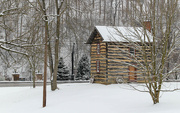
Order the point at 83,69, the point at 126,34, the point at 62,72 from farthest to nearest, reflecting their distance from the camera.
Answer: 1. the point at 83,69
2. the point at 62,72
3. the point at 126,34

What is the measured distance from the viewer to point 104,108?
579 inches

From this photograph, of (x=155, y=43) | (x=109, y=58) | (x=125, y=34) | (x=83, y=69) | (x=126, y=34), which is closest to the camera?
(x=155, y=43)

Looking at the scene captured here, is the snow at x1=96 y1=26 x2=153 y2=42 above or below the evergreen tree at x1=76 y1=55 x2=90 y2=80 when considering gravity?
above

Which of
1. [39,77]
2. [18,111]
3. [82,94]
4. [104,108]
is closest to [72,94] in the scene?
[82,94]

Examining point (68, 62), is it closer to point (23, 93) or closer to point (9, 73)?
point (9, 73)

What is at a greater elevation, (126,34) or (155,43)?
(126,34)

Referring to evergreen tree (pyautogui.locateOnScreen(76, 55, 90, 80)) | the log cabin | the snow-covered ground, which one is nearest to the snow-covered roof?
the log cabin

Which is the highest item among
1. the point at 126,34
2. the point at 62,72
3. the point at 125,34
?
the point at 126,34

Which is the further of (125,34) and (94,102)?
(125,34)

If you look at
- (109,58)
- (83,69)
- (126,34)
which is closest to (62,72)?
(83,69)

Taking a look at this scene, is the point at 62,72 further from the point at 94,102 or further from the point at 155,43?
the point at 155,43

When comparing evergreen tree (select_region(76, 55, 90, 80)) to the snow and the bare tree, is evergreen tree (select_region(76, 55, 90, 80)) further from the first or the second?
the bare tree

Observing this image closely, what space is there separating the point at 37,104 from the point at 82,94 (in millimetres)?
3557

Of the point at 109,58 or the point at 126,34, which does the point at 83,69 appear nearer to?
the point at 109,58
